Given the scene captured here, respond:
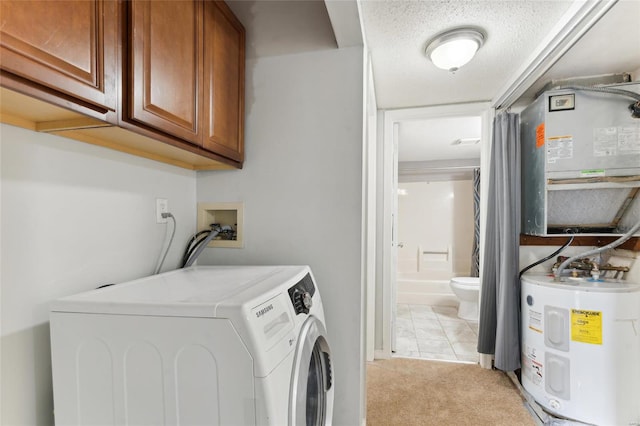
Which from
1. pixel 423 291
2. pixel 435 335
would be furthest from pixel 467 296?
pixel 423 291

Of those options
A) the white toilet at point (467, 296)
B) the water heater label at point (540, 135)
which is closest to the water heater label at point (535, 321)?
the water heater label at point (540, 135)

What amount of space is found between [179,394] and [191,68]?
110 centimetres

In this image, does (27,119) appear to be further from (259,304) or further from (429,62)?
(429,62)

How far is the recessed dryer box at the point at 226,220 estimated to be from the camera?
5.22ft

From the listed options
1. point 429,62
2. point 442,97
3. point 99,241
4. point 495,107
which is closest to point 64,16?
point 99,241

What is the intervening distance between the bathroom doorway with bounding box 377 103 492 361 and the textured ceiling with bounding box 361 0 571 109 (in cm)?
40

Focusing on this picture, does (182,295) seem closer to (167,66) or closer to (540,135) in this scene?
(167,66)

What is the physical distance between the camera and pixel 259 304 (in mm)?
750

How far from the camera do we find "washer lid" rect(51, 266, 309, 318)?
0.72m

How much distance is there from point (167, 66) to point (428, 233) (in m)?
4.35

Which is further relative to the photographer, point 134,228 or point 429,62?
point 429,62

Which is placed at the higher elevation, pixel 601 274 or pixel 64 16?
pixel 64 16

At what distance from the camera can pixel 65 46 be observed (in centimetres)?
67

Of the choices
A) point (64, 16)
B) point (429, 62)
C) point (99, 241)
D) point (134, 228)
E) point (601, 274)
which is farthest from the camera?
point (601, 274)
